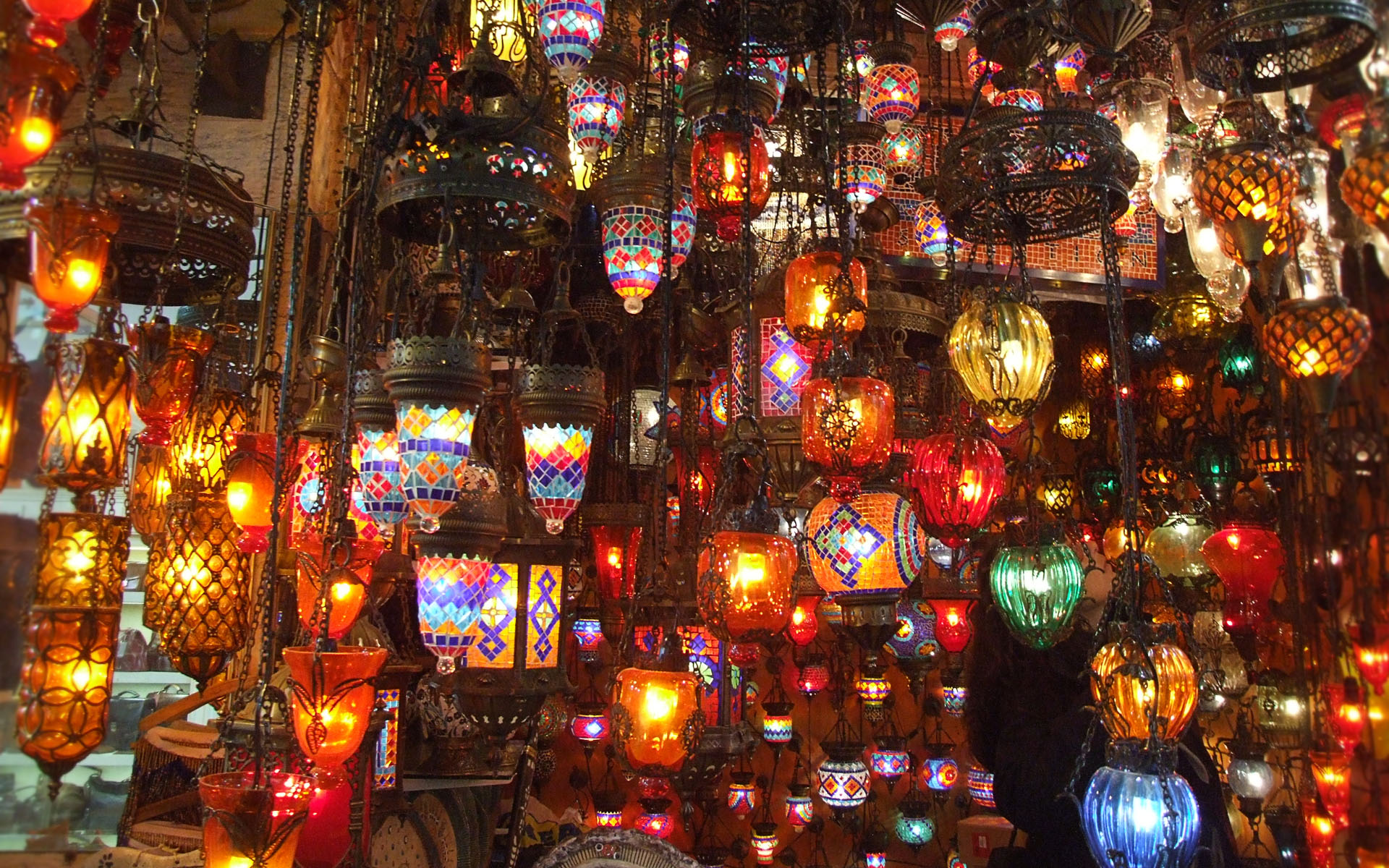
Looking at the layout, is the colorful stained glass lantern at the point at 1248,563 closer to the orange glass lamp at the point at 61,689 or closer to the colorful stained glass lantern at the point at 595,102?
the colorful stained glass lantern at the point at 595,102

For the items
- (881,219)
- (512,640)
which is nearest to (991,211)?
(881,219)

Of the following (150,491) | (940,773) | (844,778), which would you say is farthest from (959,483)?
(940,773)

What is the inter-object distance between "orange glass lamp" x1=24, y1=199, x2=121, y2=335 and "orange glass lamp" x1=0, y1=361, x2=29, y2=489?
103 mm

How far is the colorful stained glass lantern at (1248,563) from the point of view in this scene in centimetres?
300

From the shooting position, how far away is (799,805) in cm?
576

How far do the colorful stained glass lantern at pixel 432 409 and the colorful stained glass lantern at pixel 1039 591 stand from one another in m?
1.52

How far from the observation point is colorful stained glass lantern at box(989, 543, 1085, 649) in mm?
2451

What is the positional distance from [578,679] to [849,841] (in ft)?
7.44

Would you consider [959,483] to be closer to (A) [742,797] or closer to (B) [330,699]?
(B) [330,699]

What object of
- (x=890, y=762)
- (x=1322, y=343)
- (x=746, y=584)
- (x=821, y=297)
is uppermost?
(x=821, y=297)

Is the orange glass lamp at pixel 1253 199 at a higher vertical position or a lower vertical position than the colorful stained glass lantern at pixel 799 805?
higher

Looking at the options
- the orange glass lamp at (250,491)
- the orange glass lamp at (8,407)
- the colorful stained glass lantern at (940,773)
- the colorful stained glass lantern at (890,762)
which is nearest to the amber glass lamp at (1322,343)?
the orange glass lamp at (8,407)

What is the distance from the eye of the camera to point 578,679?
6.47m

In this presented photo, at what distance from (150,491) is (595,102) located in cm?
145
